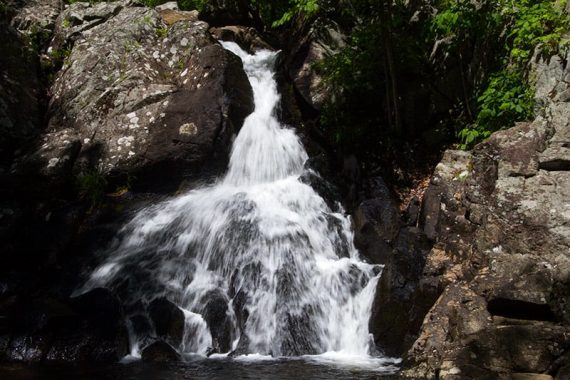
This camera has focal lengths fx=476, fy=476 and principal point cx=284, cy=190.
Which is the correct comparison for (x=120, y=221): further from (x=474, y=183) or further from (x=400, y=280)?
(x=474, y=183)

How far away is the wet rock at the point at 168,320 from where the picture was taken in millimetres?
7238

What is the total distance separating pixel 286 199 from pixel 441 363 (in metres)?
5.36

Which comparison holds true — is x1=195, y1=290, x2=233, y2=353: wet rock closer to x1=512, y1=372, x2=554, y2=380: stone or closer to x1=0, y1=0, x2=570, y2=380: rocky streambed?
x1=0, y1=0, x2=570, y2=380: rocky streambed

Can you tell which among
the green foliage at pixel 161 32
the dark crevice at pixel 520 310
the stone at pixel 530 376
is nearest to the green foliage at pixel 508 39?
the dark crevice at pixel 520 310

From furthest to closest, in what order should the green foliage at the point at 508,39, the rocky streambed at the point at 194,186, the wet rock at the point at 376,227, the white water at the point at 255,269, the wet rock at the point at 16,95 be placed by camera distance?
the wet rock at the point at 16,95, the wet rock at the point at 376,227, the green foliage at the point at 508,39, the white water at the point at 255,269, the rocky streambed at the point at 194,186

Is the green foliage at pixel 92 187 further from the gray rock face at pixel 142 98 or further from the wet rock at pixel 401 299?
the wet rock at pixel 401 299

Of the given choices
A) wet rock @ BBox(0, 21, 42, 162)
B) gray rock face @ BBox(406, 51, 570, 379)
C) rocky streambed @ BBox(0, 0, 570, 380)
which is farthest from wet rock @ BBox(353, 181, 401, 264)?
wet rock @ BBox(0, 21, 42, 162)

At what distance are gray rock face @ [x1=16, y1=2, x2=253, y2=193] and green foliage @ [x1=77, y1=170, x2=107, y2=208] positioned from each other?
0.29m

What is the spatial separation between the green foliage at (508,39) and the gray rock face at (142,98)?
17.4 feet

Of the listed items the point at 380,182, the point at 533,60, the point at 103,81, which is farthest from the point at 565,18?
the point at 103,81

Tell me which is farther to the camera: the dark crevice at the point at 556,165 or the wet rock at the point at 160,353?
the wet rock at the point at 160,353

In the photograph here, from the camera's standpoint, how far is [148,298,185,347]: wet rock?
7.24 m

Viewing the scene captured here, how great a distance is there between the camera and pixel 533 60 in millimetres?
8617

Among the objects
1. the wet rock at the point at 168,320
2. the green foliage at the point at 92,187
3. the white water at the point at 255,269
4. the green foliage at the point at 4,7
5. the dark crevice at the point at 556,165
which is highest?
the green foliage at the point at 4,7
